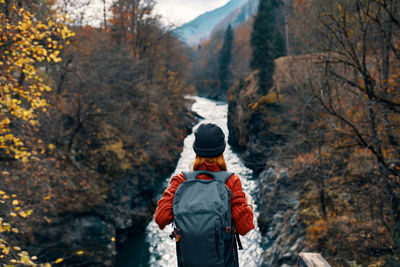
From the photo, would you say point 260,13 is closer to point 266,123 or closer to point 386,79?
point 266,123

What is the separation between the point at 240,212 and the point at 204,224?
0.36 metres

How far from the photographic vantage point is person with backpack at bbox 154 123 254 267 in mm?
2111

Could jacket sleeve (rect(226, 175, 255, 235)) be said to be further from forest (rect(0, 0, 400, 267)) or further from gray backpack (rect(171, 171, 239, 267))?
forest (rect(0, 0, 400, 267))

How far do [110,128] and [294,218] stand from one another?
10.3 metres

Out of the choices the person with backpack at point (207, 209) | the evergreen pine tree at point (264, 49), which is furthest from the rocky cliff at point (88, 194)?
the evergreen pine tree at point (264, 49)

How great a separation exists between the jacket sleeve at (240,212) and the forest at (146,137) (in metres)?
3.09

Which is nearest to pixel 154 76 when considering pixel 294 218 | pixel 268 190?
pixel 268 190

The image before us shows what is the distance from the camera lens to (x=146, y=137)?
54.5ft

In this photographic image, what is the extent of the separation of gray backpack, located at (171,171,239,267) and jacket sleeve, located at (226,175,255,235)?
0.07m

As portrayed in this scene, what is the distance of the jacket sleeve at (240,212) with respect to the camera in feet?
7.36

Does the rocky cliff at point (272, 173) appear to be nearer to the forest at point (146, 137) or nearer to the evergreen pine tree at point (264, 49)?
the forest at point (146, 137)

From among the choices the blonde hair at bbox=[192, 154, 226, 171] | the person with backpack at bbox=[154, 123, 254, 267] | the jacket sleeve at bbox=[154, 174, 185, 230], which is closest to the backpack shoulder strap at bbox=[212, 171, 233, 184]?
the person with backpack at bbox=[154, 123, 254, 267]

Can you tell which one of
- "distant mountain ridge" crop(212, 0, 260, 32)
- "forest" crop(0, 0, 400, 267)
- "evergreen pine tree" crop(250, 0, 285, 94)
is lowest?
"forest" crop(0, 0, 400, 267)

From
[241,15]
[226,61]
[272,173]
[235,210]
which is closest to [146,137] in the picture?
[272,173]
